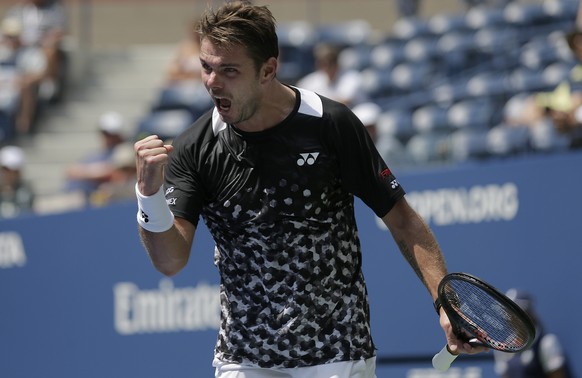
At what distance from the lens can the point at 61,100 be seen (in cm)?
1438

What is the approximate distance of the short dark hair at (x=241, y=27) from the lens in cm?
397

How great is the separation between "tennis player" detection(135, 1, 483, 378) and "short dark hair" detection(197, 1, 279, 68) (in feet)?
0.35

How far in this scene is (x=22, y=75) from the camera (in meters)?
13.8

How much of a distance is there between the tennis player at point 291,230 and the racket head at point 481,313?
208 millimetres

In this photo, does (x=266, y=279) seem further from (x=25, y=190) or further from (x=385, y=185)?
(x=25, y=190)

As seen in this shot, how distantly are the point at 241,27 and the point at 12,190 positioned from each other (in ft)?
19.8

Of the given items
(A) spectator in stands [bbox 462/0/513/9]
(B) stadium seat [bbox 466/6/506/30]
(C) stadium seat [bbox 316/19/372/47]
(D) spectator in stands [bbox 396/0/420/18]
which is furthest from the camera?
(D) spectator in stands [bbox 396/0/420/18]

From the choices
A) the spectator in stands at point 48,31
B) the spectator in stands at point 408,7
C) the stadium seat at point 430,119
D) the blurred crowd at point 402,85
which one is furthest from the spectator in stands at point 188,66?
the stadium seat at point 430,119

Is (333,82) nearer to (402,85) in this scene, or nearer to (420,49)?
(402,85)

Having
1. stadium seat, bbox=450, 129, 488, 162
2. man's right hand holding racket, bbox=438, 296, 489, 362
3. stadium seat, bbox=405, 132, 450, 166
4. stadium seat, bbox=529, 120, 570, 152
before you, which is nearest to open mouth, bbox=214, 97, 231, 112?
man's right hand holding racket, bbox=438, 296, 489, 362

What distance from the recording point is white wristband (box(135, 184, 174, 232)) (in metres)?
3.98

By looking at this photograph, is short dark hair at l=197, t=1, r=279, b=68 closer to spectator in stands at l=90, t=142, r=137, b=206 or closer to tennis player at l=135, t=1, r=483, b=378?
tennis player at l=135, t=1, r=483, b=378

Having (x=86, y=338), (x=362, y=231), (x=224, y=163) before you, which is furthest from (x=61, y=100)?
(x=224, y=163)

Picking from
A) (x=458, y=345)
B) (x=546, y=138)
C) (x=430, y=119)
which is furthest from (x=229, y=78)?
(x=430, y=119)
